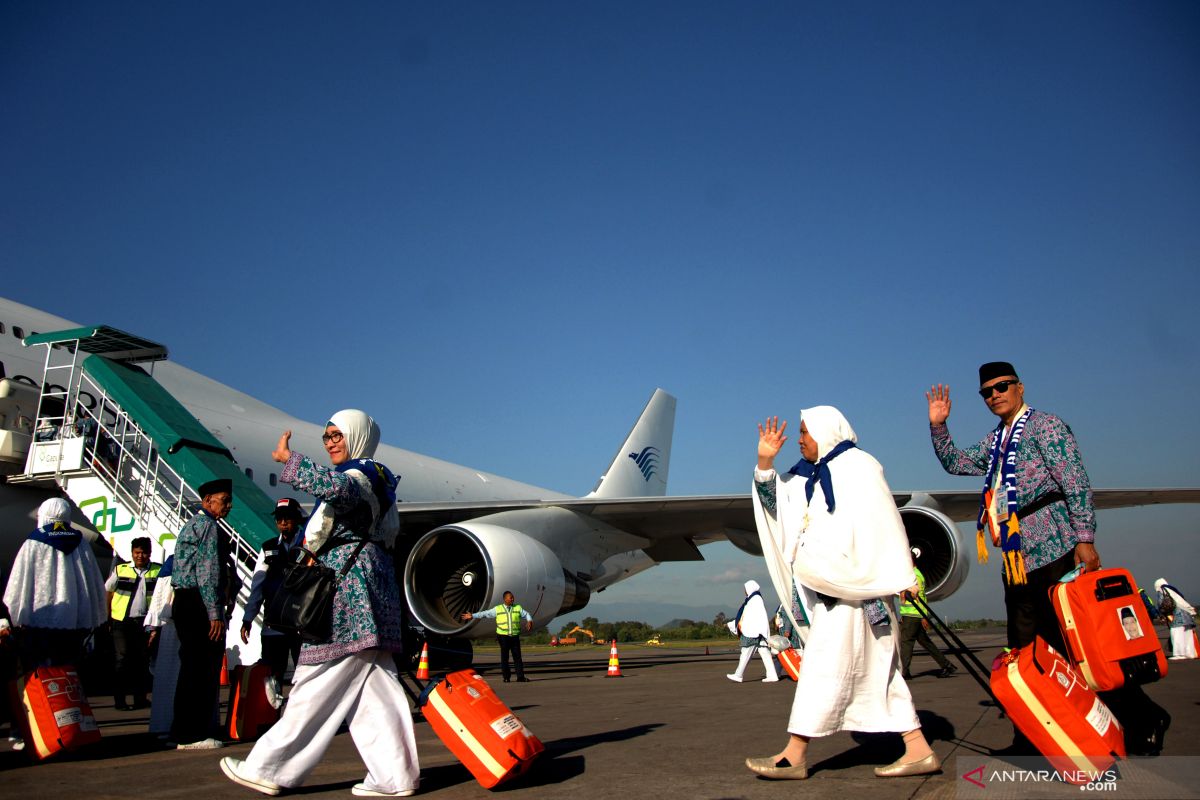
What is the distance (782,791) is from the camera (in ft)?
9.10

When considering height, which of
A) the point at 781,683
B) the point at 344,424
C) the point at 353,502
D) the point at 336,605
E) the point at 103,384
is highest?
the point at 103,384

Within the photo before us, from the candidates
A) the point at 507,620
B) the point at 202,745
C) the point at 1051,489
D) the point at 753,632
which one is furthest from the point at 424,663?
the point at 1051,489

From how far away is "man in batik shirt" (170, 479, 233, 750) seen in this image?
4395 mm

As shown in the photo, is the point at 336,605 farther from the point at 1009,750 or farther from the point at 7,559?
the point at 7,559

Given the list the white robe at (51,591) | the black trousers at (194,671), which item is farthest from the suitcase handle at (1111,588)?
the white robe at (51,591)

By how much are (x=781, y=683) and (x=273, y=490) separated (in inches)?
286

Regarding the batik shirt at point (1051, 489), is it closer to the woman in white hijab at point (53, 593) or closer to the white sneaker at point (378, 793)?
the white sneaker at point (378, 793)

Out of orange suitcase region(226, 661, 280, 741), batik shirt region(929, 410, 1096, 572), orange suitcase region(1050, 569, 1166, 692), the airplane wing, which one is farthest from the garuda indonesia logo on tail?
orange suitcase region(1050, 569, 1166, 692)

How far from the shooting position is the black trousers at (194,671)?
14.4 ft

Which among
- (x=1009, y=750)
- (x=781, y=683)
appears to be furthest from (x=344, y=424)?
(x=781, y=683)

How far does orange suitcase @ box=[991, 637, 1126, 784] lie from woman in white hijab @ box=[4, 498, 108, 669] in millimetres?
4455

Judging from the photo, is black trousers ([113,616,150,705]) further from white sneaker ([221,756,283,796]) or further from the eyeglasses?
the eyeglasses

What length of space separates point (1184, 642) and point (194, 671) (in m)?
12.1

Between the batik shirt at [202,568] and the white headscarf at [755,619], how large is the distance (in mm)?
6140
